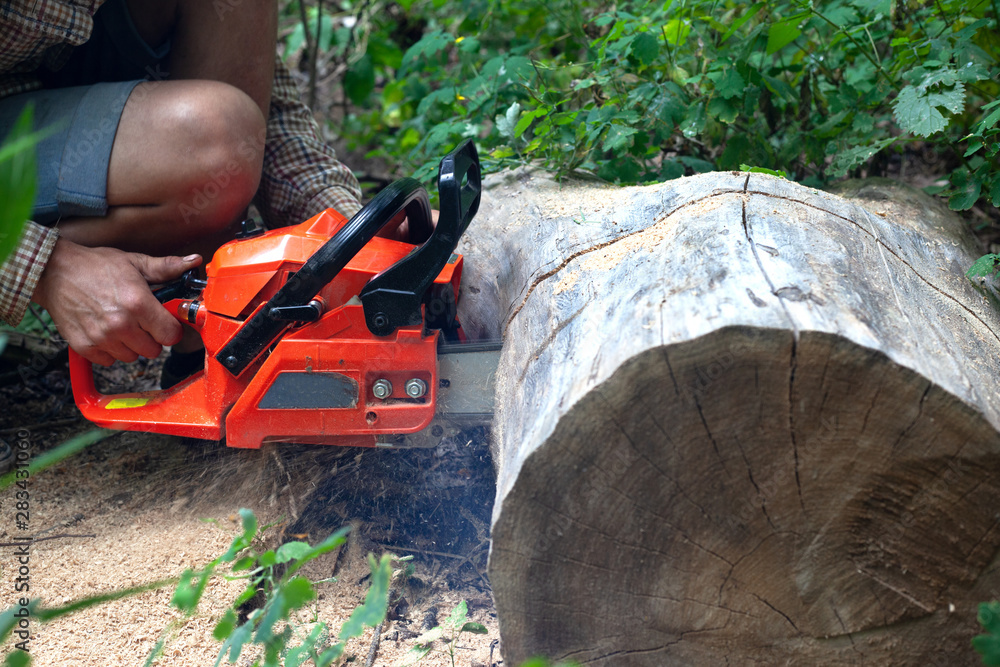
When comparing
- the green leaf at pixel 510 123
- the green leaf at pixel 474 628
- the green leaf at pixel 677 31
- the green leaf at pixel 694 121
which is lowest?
the green leaf at pixel 474 628

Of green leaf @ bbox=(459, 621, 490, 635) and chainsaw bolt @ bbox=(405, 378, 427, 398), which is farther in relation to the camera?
chainsaw bolt @ bbox=(405, 378, 427, 398)

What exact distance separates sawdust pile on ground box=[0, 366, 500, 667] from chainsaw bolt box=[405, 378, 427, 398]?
1.37 feet

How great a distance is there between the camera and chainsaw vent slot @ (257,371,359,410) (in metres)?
1.67

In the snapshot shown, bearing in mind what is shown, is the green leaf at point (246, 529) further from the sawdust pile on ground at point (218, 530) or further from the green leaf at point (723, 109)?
the green leaf at point (723, 109)

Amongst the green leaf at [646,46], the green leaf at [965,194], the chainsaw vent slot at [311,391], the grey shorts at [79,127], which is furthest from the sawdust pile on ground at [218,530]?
the green leaf at [965,194]

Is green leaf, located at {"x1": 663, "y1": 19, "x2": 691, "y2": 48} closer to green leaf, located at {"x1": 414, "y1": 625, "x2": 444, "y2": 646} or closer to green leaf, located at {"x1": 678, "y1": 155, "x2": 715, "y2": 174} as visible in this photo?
green leaf, located at {"x1": 678, "y1": 155, "x2": 715, "y2": 174}

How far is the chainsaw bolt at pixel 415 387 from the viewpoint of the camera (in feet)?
5.45

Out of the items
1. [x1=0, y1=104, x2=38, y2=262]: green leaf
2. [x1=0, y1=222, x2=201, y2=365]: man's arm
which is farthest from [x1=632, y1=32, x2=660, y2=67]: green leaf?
[x1=0, y1=104, x2=38, y2=262]: green leaf

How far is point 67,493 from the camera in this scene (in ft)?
6.97

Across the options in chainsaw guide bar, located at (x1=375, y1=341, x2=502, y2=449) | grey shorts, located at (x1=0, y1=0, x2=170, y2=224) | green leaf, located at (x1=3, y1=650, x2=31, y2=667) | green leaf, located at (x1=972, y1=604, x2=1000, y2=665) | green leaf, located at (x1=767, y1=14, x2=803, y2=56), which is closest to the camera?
green leaf, located at (x1=3, y1=650, x2=31, y2=667)

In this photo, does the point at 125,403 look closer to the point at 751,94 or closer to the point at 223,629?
the point at 223,629

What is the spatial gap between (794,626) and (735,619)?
100mm

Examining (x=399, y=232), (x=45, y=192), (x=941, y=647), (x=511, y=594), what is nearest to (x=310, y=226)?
(x=399, y=232)

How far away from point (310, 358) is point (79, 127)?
1.00 metres
